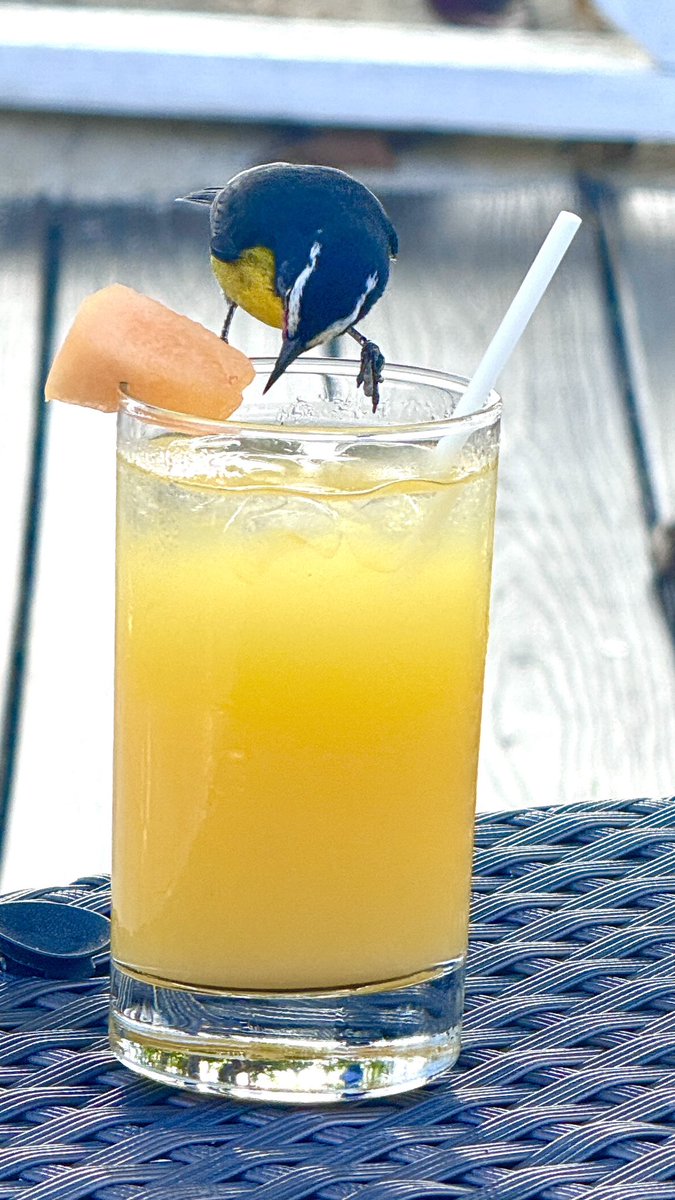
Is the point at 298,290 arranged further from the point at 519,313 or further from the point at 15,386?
the point at 15,386

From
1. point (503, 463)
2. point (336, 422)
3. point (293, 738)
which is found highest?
point (503, 463)

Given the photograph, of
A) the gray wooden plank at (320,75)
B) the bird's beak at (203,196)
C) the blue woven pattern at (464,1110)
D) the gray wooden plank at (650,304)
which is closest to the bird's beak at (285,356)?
the bird's beak at (203,196)

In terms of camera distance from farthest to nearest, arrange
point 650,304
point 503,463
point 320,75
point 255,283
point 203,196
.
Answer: point 650,304
point 320,75
point 503,463
point 203,196
point 255,283

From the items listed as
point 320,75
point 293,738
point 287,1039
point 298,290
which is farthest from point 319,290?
point 320,75

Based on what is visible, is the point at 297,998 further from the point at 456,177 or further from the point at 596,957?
the point at 456,177

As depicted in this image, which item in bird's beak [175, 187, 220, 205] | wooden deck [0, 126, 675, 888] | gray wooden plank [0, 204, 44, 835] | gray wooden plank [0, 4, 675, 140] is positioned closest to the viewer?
bird's beak [175, 187, 220, 205]

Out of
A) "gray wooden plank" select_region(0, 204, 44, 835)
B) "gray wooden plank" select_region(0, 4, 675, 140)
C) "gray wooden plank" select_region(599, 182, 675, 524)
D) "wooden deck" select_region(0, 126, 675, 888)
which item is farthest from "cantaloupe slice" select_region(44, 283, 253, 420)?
"gray wooden plank" select_region(0, 4, 675, 140)

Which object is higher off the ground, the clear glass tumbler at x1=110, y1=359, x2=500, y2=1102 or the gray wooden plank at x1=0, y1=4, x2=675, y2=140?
the gray wooden plank at x1=0, y1=4, x2=675, y2=140

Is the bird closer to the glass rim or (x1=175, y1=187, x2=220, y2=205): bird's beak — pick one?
the glass rim
